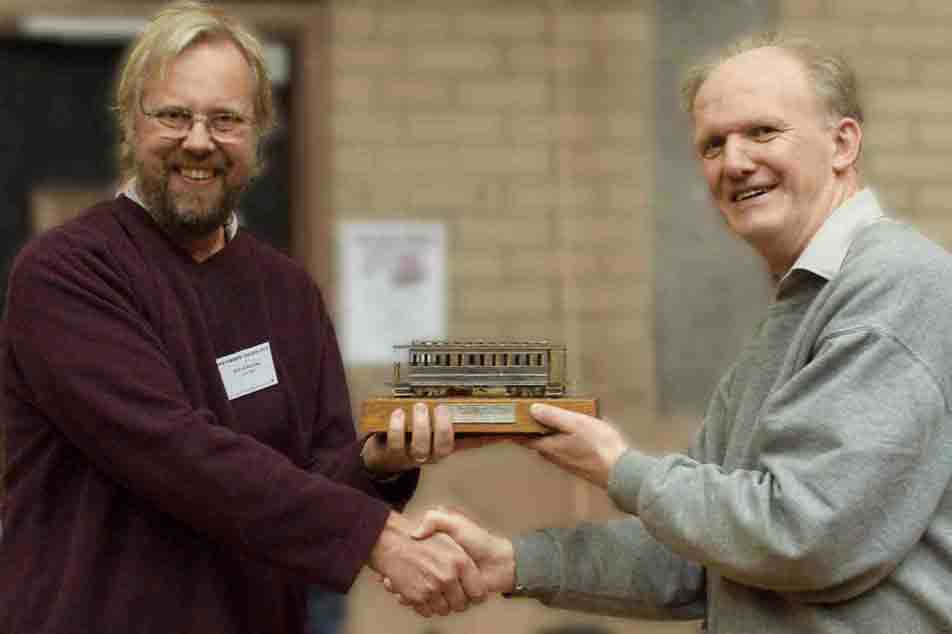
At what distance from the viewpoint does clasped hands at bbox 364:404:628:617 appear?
6.32 ft

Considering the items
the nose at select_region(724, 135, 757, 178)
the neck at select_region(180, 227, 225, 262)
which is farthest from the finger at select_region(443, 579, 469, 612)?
the nose at select_region(724, 135, 757, 178)

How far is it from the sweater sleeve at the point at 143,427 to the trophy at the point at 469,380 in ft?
0.57

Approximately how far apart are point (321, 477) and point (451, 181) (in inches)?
78.4

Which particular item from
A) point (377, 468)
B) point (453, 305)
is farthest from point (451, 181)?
point (377, 468)

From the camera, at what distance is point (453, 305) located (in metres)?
3.94

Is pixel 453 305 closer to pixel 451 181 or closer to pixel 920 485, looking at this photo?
pixel 451 181

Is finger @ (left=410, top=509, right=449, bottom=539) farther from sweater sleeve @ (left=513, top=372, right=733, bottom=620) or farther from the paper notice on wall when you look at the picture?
the paper notice on wall

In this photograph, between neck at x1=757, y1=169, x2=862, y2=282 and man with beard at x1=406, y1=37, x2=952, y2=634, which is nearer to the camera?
man with beard at x1=406, y1=37, x2=952, y2=634

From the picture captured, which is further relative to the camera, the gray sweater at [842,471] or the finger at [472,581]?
the finger at [472,581]

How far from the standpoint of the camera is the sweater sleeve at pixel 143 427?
6.39 ft

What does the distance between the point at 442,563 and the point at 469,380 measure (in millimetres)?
311

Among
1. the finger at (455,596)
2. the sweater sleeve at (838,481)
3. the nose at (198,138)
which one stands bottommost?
the finger at (455,596)

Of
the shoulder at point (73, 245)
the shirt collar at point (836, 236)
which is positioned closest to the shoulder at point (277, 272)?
the shoulder at point (73, 245)

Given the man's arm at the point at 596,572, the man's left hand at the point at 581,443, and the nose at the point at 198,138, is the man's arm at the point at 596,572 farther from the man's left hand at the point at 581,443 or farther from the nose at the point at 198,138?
the nose at the point at 198,138
